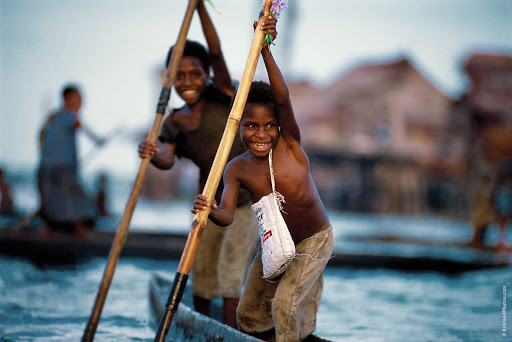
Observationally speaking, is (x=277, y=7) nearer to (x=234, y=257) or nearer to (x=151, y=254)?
(x=234, y=257)

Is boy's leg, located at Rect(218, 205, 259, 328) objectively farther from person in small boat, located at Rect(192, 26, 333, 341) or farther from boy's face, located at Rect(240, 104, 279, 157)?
boy's face, located at Rect(240, 104, 279, 157)

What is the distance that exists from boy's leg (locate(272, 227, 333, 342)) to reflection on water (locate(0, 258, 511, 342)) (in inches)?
53.4

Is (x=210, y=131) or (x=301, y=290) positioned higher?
(x=210, y=131)

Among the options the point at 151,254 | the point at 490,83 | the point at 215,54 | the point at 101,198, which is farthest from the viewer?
the point at 490,83

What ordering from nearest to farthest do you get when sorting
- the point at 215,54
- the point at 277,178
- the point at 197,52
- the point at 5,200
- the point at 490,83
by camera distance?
the point at 277,178, the point at 215,54, the point at 197,52, the point at 5,200, the point at 490,83

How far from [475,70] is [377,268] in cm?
1822

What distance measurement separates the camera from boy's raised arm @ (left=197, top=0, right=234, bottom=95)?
3.54 metres

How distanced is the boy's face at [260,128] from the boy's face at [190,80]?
0.96m

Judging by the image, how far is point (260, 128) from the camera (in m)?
2.68

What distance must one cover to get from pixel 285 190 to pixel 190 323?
0.96 m

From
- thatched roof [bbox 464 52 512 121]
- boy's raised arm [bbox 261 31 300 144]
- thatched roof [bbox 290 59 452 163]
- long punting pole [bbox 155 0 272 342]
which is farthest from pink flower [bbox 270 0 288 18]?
thatched roof [bbox 290 59 452 163]

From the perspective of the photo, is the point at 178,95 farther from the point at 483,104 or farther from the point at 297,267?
the point at 483,104

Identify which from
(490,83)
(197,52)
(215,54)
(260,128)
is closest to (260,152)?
(260,128)

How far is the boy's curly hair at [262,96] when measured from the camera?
273 cm
